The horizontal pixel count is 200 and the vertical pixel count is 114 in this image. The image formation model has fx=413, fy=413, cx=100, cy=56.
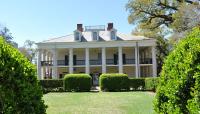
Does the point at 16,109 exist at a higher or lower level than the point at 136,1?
lower

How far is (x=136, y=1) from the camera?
55.7 meters

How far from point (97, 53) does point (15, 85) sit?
57214 mm

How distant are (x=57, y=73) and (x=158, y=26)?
1627 centimetres

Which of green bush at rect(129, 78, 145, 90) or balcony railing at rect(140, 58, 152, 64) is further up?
balcony railing at rect(140, 58, 152, 64)

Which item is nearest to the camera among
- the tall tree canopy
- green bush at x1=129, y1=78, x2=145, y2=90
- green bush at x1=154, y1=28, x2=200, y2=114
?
green bush at x1=154, y1=28, x2=200, y2=114

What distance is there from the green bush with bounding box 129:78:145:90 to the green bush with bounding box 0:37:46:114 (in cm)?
3701

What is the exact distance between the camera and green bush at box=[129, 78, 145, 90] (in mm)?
43469

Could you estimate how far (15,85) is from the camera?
6207mm

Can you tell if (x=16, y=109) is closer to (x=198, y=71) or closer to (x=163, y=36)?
(x=198, y=71)

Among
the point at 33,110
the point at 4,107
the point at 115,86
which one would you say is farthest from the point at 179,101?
the point at 115,86

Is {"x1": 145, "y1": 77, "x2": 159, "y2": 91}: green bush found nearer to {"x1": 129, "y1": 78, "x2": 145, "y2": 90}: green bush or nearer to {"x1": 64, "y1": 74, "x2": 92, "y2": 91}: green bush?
{"x1": 129, "y1": 78, "x2": 145, "y2": 90}: green bush

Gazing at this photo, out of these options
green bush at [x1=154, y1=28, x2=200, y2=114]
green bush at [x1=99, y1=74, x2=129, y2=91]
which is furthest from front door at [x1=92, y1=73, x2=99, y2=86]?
green bush at [x1=154, y1=28, x2=200, y2=114]

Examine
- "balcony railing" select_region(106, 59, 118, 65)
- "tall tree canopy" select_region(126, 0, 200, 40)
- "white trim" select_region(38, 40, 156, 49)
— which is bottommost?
"balcony railing" select_region(106, 59, 118, 65)

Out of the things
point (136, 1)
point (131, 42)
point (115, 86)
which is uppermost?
point (136, 1)
